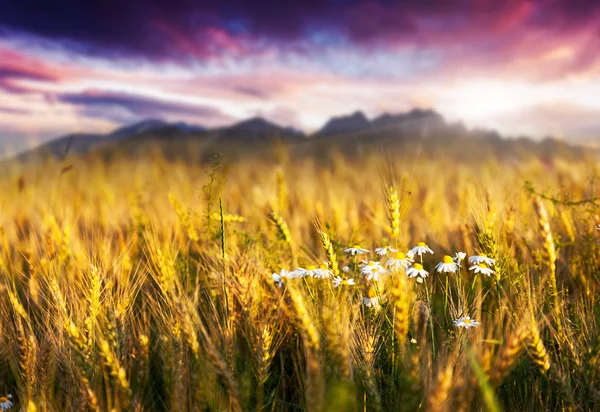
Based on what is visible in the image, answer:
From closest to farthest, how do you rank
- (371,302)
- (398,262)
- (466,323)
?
1. (466,323)
2. (398,262)
3. (371,302)

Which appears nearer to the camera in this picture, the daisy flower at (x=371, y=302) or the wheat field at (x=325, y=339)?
the wheat field at (x=325, y=339)

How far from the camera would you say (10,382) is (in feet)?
8.22

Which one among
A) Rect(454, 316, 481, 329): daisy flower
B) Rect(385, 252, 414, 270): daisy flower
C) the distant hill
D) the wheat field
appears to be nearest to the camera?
the wheat field

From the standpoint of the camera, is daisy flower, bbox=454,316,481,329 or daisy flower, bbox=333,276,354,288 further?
daisy flower, bbox=333,276,354,288

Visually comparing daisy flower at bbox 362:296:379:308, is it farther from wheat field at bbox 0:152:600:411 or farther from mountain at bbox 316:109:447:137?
mountain at bbox 316:109:447:137

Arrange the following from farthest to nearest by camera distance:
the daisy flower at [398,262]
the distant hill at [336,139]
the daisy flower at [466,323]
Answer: the distant hill at [336,139], the daisy flower at [398,262], the daisy flower at [466,323]

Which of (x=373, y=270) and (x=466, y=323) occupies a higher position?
(x=373, y=270)

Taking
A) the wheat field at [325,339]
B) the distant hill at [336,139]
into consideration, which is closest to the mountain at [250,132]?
the distant hill at [336,139]

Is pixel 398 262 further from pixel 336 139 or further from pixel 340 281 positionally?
pixel 336 139

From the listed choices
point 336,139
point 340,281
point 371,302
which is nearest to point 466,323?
point 371,302

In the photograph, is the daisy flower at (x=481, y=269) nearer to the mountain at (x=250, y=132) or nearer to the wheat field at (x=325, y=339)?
the wheat field at (x=325, y=339)

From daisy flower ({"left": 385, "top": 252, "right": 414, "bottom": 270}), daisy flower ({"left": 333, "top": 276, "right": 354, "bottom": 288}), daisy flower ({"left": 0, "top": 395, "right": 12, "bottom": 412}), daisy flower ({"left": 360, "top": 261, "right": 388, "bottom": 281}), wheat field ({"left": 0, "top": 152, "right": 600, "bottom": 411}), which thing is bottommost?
daisy flower ({"left": 0, "top": 395, "right": 12, "bottom": 412})

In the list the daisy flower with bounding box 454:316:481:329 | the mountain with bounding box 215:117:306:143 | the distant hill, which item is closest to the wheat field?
the daisy flower with bounding box 454:316:481:329

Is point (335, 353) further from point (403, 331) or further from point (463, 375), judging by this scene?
point (463, 375)
